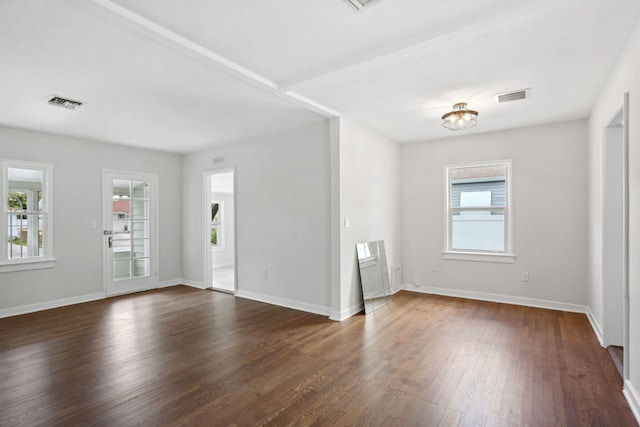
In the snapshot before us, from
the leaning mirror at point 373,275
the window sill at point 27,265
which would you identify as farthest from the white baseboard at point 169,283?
the leaning mirror at point 373,275

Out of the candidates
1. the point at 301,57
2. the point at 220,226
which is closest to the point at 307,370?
the point at 301,57

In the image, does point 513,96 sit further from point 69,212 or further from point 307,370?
point 69,212

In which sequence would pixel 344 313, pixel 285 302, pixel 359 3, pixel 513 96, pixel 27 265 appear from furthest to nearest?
pixel 285 302 → pixel 27 265 → pixel 344 313 → pixel 513 96 → pixel 359 3

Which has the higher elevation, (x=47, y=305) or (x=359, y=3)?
(x=359, y=3)

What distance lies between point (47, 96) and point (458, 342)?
489 centimetres

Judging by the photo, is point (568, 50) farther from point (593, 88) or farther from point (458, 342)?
point (458, 342)

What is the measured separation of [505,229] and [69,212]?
6586mm

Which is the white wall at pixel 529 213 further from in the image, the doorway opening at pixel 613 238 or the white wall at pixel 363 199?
the doorway opening at pixel 613 238

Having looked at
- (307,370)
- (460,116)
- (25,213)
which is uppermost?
(460,116)

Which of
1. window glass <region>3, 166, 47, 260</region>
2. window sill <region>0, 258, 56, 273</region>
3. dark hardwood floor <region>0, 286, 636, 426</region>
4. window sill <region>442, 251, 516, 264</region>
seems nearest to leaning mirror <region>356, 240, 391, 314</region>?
dark hardwood floor <region>0, 286, 636, 426</region>

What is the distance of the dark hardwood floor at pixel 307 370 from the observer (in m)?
2.19

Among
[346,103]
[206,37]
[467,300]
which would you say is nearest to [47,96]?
[206,37]

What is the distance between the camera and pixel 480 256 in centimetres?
504

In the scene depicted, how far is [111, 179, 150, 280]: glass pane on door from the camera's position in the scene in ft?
18.5
